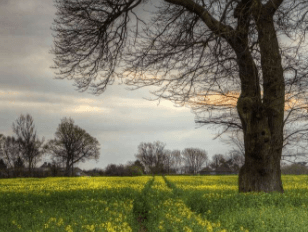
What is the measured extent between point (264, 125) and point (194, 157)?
107267 mm

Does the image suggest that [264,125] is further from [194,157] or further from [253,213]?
[194,157]

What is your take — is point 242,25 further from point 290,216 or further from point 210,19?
point 290,216

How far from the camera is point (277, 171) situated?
13.2 metres

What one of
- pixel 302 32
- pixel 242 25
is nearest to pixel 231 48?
pixel 242 25

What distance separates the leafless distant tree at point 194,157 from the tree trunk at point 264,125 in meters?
104

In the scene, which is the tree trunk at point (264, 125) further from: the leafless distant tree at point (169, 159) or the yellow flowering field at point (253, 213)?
the leafless distant tree at point (169, 159)

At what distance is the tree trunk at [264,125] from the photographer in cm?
1253

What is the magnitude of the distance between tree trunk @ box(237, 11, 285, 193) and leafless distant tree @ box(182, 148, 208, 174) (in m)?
104

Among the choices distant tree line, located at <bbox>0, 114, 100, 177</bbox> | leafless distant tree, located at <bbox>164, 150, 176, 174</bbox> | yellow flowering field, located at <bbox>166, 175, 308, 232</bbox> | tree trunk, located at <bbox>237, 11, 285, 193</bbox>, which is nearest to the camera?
yellow flowering field, located at <bbox>166, 175, 308, 232</bbox>

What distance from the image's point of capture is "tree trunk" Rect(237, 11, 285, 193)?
1253 centimetres

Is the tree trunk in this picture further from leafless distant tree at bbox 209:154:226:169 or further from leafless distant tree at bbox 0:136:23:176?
leafless distant tree at bbox 209:154:226:169

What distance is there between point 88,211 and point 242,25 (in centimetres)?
762

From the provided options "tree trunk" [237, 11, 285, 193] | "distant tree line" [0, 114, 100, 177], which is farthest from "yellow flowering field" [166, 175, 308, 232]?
"distant tree line" [0, 114, 100, 177]

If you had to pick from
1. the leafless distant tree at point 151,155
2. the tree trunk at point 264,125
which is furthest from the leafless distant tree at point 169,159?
the tree trunk at point 264,125
